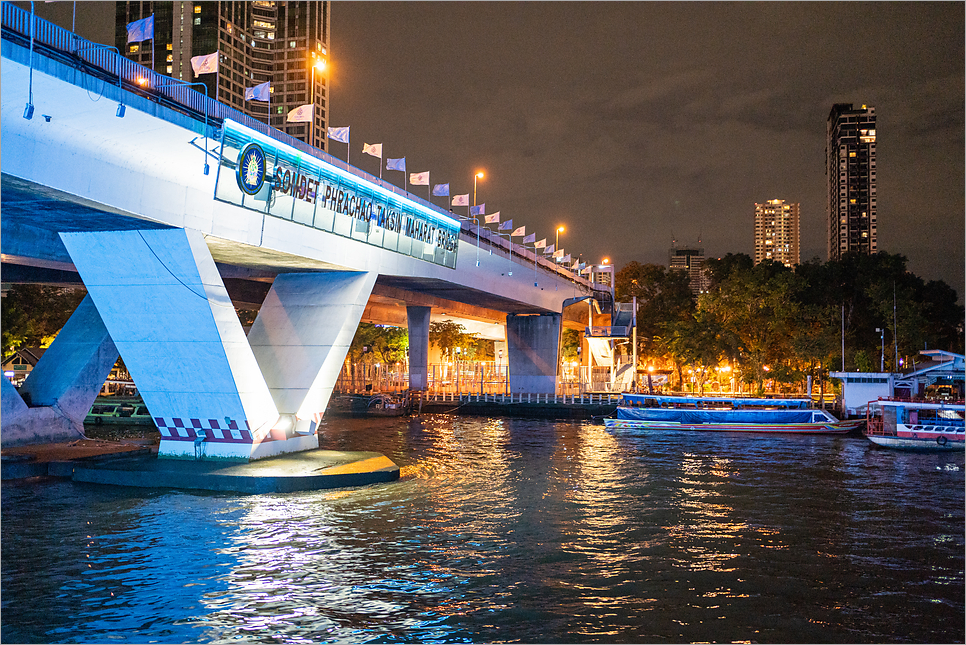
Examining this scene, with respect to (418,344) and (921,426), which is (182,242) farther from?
(418,344)

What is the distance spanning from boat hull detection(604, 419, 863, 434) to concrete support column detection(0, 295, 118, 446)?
102 feet

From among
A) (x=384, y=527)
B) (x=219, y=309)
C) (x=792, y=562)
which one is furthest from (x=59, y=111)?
(x=792, y=562)

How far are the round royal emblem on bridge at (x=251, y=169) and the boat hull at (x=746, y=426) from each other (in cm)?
3271

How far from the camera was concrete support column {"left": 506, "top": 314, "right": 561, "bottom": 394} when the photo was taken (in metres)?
70.8

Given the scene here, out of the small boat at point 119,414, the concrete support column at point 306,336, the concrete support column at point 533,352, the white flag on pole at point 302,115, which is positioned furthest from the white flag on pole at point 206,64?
the concrete support column at point 533,352

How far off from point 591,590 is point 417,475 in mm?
14727

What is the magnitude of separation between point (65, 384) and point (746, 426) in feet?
126

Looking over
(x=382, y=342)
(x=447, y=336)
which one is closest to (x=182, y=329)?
(x=382, y=342)

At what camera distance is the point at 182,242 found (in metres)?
22.6

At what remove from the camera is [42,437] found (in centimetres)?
3188

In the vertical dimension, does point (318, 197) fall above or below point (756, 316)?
above

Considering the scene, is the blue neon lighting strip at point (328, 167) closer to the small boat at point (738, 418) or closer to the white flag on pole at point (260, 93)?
the white flag on pole at point (260, 93)

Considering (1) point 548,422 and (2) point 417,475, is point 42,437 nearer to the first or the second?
(2) point 417,475

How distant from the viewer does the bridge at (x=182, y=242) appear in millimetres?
18594
